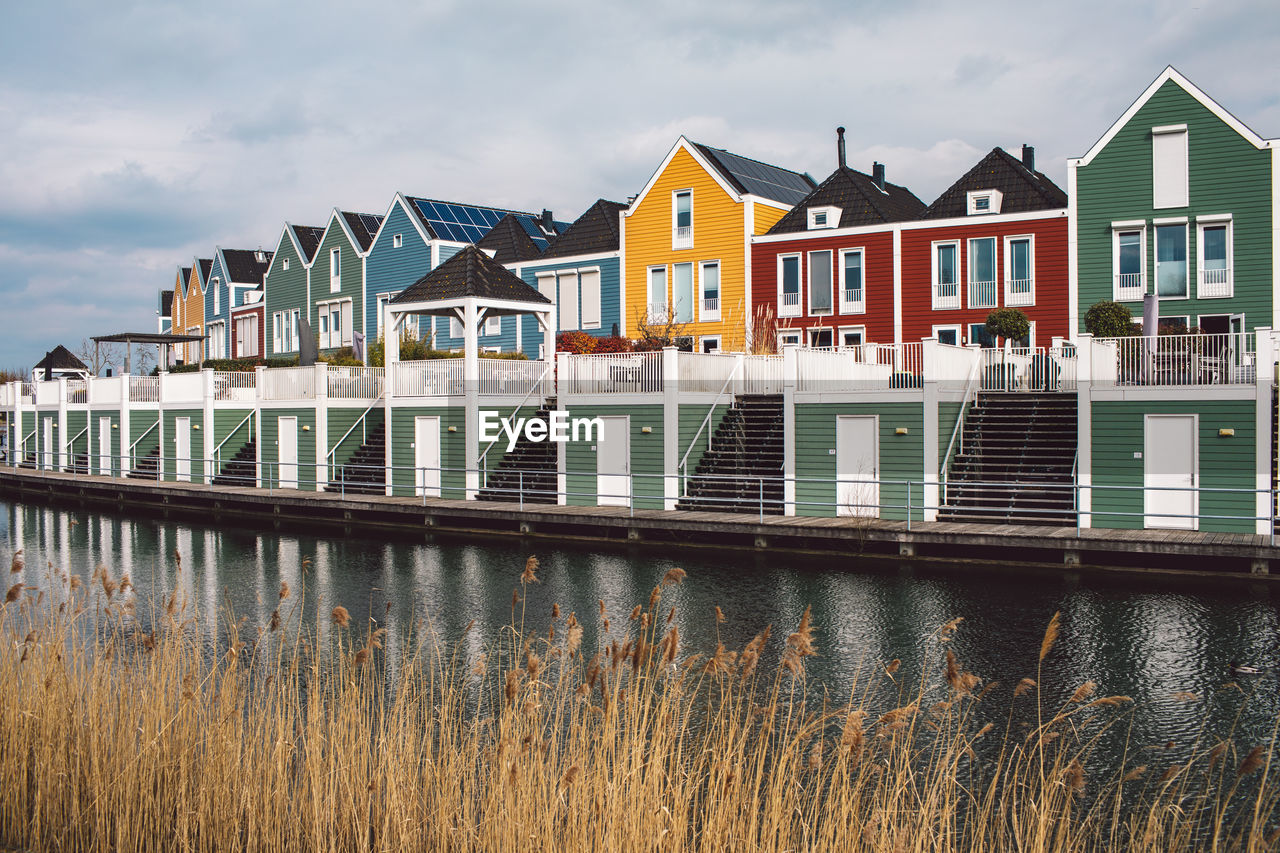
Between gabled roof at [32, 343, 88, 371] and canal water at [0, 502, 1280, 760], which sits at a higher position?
gabled roof at [32, 343, 88, 371]

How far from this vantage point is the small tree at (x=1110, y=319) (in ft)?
94.2

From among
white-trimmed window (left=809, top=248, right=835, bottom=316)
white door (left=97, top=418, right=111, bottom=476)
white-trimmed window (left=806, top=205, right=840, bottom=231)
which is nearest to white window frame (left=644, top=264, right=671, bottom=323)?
white-trimmed window (left=809, top=248, right=835, bottom=316)

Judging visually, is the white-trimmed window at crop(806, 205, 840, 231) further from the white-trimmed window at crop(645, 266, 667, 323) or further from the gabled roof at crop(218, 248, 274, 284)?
the gabled roof at crop(218, 248, 274, 284)

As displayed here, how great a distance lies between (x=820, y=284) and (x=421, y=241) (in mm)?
19990

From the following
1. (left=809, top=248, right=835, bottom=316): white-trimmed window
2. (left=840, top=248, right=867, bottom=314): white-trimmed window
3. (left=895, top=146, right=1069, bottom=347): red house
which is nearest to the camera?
(left=895, top=146, right=1069, bottom=347): red house

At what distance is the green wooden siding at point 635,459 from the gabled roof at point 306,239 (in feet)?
108

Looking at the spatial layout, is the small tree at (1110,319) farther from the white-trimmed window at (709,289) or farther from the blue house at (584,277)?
the blue house at (584,277)

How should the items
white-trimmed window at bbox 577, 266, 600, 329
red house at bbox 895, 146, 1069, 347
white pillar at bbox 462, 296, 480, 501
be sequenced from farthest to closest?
white-trimmed window at bbox 577, 266, 600, 329 → red house at bbox 895, 146, 1069, 347 → white pillar at bbox 462, 296, 480, 501

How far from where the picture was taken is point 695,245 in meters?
41.8

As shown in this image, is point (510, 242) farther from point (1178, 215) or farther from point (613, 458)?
point (1178, 215)

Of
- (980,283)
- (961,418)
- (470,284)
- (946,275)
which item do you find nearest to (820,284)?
(946,275)

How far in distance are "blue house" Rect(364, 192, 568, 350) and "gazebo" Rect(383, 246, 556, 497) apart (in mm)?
14558

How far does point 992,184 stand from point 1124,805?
31.1 m

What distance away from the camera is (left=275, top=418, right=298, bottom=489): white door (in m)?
37.4
